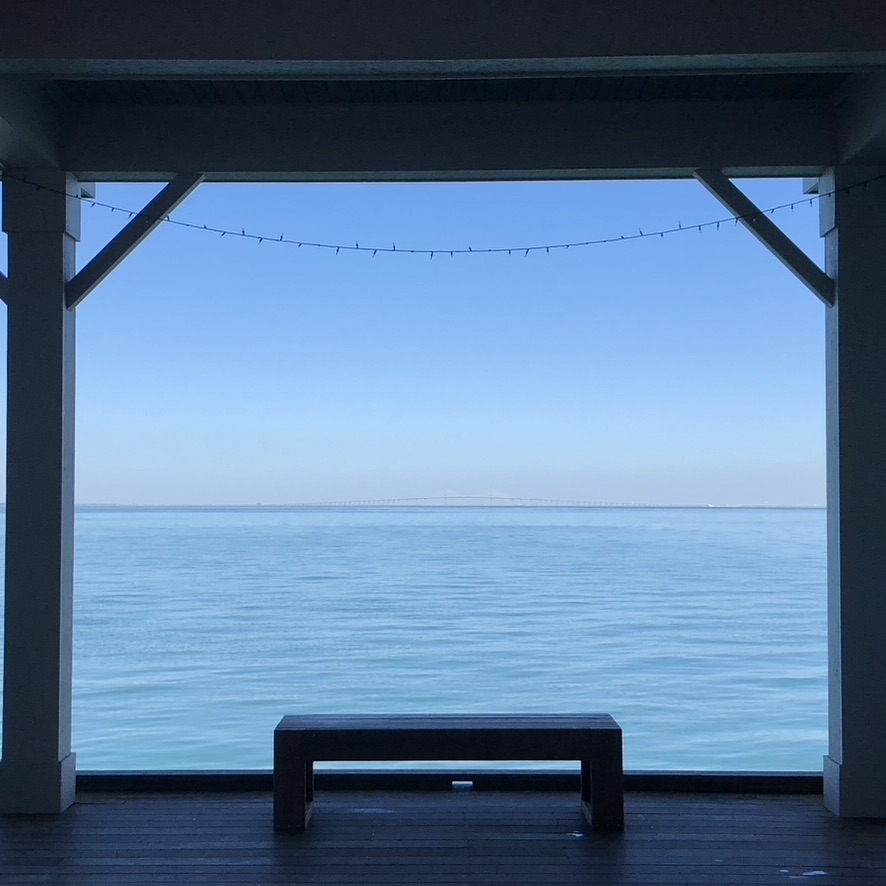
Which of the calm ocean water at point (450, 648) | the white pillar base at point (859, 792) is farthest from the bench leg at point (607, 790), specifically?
the calm ocean water at point (450, 648)

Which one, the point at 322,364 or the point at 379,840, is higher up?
the point at 322,364

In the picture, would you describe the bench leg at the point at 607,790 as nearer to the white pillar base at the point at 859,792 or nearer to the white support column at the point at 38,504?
the white pillar base at the point at 859,792

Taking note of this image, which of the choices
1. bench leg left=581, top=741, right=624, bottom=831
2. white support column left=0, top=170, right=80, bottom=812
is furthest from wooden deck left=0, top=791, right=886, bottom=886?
white support column left=0, top=170, right=80, bottom=812

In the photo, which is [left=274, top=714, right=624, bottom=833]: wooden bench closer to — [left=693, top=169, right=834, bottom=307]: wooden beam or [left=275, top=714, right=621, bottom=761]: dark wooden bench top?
[left=275, top=714, right=621, bottom=761]: dark wooden bench top

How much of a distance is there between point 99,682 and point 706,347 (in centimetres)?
3026

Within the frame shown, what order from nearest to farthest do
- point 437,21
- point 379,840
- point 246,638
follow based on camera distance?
1. point 437,21
2. point 379,840
3. point 246,638

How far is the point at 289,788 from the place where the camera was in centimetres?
355

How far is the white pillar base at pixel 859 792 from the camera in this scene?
3721 mm

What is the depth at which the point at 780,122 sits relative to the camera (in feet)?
12.9

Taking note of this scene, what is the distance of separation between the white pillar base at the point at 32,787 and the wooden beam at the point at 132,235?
1873 mm

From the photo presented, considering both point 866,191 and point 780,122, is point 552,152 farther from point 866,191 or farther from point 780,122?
point 866,191

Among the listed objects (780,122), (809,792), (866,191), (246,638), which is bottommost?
(246,638)

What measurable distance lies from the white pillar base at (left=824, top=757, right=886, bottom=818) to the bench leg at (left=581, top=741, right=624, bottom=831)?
89 centimetres

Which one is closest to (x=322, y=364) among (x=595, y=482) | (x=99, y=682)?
(x=595, y=482)
